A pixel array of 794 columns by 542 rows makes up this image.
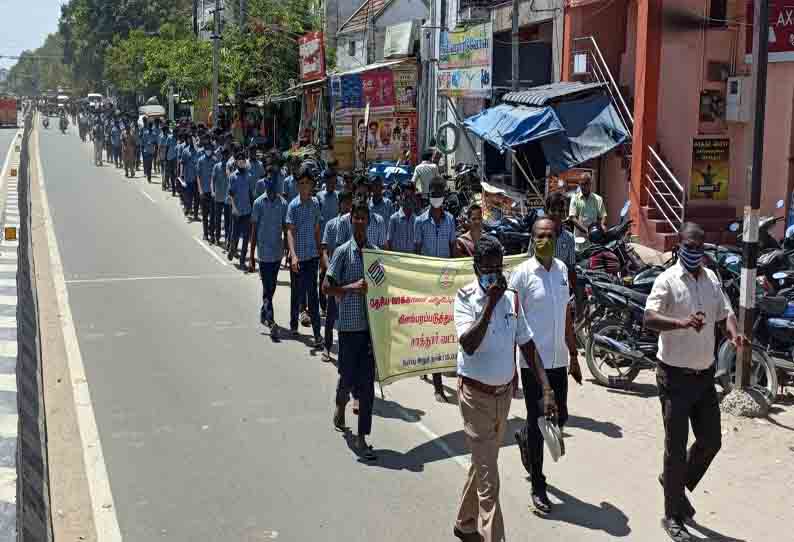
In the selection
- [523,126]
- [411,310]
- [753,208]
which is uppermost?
[523,126]

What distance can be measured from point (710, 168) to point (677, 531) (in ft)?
45.0

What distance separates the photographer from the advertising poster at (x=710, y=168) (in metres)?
19.0

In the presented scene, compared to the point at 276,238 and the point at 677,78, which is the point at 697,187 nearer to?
the point at 677,78

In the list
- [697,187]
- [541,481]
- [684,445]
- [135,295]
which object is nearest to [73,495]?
[541,481]

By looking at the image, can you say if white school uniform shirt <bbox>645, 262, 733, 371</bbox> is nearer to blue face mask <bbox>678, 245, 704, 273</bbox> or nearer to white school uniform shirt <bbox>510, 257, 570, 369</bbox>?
blue face mask <bbox>678, 245, 704, 273</bbox>

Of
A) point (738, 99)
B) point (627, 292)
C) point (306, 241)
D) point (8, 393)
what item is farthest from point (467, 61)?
point (8, 393)

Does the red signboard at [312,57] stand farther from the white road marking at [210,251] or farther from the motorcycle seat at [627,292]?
the motorcycle seat at [627,292]

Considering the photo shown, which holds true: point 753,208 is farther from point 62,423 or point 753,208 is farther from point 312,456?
point 62,423

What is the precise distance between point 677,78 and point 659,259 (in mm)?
4848

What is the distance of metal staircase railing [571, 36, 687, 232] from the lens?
59.9ft

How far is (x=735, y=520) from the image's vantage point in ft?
22.4

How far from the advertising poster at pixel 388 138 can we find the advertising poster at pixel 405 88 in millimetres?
856

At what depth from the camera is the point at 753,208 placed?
926cm

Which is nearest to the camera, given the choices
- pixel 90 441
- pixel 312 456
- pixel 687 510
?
pixel 687 510
